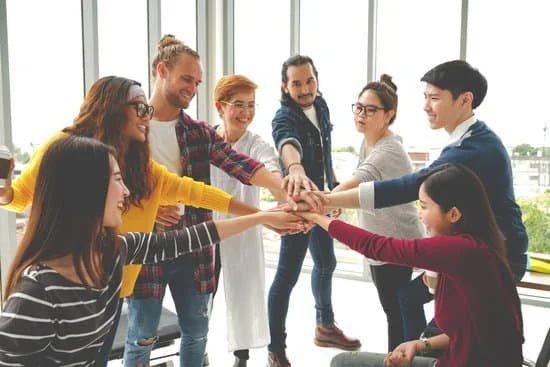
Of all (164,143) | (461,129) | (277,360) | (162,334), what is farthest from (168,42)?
(277,360)

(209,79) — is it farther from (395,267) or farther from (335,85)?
(395,267)

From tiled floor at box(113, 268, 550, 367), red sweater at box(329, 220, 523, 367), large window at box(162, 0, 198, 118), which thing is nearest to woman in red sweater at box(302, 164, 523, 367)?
red sweater at box(329, 220, 523, 367)

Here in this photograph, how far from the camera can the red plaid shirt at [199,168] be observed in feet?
5.82

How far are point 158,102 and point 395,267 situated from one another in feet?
3.82

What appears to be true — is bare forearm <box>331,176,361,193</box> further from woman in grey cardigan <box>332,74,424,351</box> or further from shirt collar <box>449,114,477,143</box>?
shirt collar <box>449,114,477,143</box>

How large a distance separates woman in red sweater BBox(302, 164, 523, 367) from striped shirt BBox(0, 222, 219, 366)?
2.44 feet

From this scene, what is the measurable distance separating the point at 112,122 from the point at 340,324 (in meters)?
2.35

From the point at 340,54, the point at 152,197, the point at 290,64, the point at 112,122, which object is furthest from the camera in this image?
the point at 340,54

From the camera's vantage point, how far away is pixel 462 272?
135 centimetres

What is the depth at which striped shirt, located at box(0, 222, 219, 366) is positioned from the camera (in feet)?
3.40

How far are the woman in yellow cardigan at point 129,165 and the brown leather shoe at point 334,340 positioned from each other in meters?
1.48

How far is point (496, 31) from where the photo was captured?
381cm

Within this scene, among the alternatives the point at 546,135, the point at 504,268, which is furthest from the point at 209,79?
the point at 504,268

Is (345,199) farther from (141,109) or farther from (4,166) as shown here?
(4,166)
